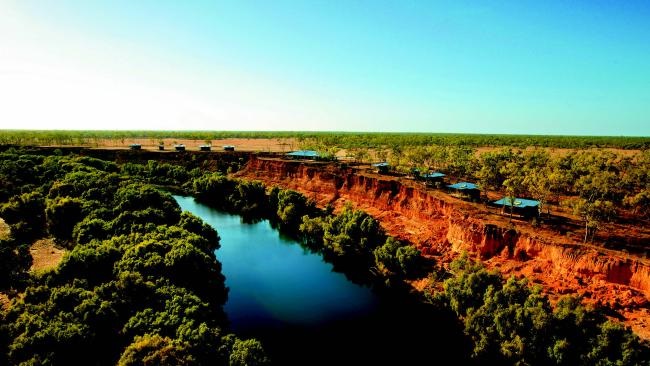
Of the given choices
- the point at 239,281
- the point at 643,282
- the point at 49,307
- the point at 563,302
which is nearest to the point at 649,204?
the point at 643,282

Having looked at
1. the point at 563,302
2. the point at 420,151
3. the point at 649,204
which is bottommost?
the point at 563,302

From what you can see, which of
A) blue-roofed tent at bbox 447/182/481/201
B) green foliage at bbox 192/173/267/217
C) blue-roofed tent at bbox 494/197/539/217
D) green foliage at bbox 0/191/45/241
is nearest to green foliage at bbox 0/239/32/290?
green foliage at bbox 0/191/45/241

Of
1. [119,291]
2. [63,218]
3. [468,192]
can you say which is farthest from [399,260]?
[63,218]

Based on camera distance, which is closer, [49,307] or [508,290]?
[49,307]

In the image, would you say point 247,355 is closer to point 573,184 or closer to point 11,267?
point 11,267

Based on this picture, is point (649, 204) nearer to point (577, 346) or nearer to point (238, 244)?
point (577, 346)

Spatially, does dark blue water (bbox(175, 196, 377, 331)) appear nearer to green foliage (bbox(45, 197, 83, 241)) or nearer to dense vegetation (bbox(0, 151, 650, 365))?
dense vegetation (bbox(0, 151, 650, 365))

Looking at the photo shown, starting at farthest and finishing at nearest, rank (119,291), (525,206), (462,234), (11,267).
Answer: (525,206)
(462,234)
(11,267)
(119,291)
